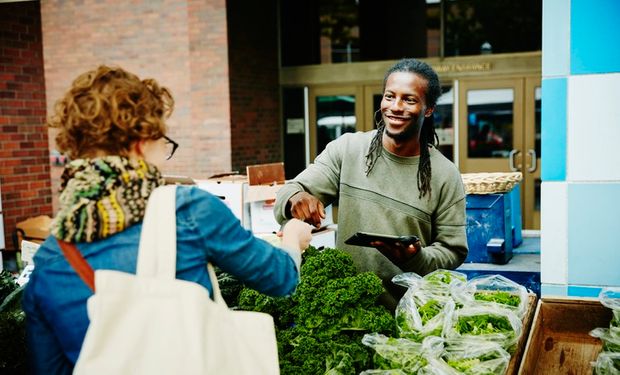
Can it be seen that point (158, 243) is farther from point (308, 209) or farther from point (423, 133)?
point (423, 133)

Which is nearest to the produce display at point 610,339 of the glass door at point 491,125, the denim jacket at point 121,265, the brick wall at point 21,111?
the denim jacket at point 121,265

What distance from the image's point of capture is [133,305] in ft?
4.94

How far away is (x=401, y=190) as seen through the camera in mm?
2811

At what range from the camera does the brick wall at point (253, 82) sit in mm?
9891

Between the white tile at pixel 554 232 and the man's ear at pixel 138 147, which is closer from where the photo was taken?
the man's ear at pixel 138 147

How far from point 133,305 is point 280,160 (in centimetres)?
965

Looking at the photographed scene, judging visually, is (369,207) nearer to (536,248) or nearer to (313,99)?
(536,248)

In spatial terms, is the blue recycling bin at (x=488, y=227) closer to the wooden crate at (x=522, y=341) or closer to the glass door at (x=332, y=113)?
the wooden crate at (x=522, y=341)

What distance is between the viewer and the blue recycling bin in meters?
4.54

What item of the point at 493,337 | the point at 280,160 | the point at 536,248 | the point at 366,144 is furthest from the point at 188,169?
the point at 493,337

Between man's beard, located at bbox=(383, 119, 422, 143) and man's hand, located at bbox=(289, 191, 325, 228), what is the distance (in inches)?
16.7

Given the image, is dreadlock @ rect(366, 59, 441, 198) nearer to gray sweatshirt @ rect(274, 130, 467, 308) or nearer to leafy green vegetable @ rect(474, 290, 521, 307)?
gray sweatshirt @ rect(274, 130, 467, 308)

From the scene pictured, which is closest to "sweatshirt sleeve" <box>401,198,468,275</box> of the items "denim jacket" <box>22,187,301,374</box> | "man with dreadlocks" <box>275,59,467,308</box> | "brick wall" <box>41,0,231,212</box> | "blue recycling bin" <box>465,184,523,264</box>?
"man with dreadlocks" <box>275,59,467,308</box>

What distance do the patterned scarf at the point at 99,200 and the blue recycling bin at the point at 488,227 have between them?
3.39 m
